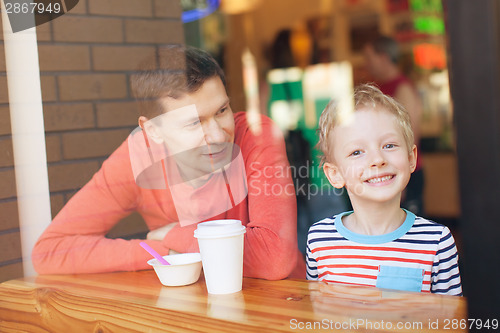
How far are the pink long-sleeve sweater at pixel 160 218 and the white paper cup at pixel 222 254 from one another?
159mm

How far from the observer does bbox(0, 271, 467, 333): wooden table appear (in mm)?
1174

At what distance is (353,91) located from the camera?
1.69 meters

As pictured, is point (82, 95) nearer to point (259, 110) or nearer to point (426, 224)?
point (259, 110)

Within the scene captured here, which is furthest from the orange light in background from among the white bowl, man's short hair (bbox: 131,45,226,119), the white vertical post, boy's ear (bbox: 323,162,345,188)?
the white bowl

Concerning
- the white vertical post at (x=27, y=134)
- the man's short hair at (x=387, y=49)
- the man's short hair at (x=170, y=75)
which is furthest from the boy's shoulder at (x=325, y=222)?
the man's short hair at (x=387, y=49)

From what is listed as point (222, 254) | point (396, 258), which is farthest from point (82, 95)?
point (396, 258)

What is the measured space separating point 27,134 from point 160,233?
61 cm

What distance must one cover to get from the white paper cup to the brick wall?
0.55 metres

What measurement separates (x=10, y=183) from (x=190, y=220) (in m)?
0.66

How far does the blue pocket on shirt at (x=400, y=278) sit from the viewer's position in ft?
4.70

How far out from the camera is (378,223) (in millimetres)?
1517

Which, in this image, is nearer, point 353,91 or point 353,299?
point 353,299

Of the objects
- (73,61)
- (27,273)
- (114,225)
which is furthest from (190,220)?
(73,61)

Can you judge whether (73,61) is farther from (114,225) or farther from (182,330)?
(182,330)
